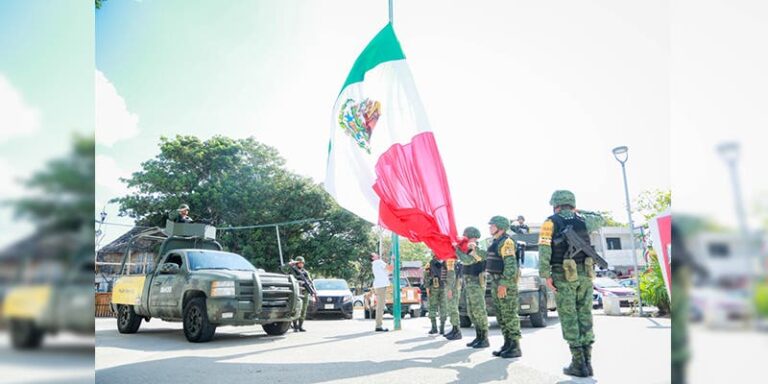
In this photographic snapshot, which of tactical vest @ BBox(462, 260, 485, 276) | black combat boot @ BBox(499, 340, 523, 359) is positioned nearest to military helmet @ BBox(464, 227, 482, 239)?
tactical vest @ BBox(462, 260, 485, 276)

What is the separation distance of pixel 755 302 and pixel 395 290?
11052 mm

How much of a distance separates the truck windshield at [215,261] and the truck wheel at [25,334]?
8378 mm

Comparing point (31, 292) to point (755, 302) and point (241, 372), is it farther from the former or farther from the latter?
point (241, 372)

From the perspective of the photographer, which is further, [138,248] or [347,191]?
[138,248]

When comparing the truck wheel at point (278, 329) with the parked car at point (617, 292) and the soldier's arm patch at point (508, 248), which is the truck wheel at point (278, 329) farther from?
the parked car at point (617, 292)

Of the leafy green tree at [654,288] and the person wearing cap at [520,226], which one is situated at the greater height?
the person wearing cap at [520,226]

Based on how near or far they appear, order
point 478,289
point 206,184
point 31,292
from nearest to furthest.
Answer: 1. point 31,292
2. point 478,289
3. point 206,184

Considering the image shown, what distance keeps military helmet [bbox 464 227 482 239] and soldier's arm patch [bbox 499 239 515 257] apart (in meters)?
1.25

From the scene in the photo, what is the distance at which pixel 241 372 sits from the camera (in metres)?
5.97

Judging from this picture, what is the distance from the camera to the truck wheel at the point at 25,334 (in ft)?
4.36

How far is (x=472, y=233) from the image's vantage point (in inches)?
335

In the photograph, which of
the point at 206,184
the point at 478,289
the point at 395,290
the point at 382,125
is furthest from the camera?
the point at 206,184

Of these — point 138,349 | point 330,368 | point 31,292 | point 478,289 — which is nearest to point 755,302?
point 31,292

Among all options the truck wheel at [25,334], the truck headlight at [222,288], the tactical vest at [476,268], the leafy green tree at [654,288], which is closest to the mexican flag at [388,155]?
the tactical vest at [476,268]
